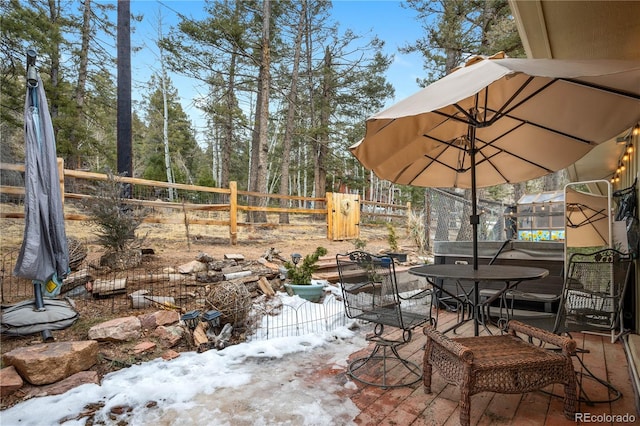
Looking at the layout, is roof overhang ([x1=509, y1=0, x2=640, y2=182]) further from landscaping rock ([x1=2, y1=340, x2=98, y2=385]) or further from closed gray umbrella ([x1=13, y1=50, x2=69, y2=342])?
landscaping rock ([x1=2, y1=340, x2=98, y2=385])

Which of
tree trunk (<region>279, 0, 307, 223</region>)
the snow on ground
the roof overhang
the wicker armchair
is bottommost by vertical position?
the snow on ground

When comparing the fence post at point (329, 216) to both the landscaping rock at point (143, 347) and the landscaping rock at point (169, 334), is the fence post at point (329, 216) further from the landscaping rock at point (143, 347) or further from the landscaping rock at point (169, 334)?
the landscaping rock at point (143, 347)

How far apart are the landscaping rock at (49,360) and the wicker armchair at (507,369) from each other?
97.4 inches

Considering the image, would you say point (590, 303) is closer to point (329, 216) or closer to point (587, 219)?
point (587, 219)

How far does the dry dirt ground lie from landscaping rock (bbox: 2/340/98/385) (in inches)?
3.6

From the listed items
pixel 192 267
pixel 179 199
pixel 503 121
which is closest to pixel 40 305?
pixel 192 267

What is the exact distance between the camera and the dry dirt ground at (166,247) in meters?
2.71

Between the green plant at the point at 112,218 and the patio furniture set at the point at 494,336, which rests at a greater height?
the green plant at the point at 112,218

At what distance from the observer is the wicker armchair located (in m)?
1.80

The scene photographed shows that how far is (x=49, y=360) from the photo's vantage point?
7.68 ft

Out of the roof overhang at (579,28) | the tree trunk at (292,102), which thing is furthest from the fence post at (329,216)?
the roof overhang at (579,28)

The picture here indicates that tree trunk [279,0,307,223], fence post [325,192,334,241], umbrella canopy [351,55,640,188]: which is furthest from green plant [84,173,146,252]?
tree trunk [279,0,307,223]

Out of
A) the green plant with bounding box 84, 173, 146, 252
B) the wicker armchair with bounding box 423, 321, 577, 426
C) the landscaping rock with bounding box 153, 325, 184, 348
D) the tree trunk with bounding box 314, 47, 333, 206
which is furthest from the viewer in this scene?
the tree trunk with bounding box 314, 47, 333, 206

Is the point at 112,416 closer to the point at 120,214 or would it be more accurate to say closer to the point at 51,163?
the point at 51,163
